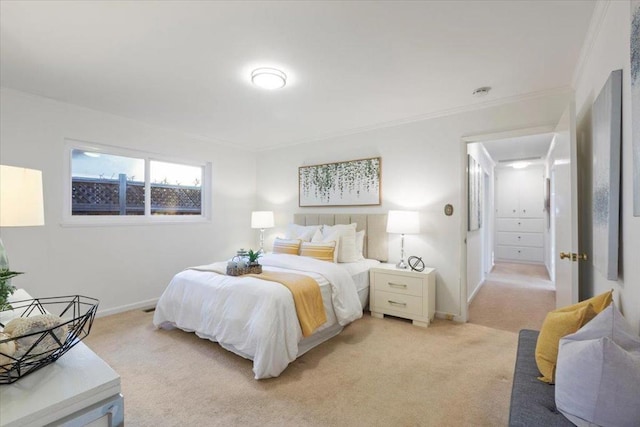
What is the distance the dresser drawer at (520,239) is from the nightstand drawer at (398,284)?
5506 millimetres

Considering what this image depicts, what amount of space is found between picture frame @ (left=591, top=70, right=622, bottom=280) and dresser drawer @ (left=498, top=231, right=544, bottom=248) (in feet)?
20.7

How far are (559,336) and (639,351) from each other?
1.08 feet

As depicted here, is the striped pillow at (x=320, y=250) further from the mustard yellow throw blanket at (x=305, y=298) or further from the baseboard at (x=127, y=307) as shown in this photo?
the baseboard at (x=127, y=307)

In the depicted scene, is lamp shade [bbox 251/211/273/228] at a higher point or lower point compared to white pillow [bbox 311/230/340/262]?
higher

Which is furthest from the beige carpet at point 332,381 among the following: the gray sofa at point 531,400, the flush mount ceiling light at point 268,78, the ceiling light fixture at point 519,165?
the ceiling light fixture at point 519,165

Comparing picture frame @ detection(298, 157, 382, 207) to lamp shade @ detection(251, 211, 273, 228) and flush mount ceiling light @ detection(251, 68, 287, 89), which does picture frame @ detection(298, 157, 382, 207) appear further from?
flush mount ceiling light @ detection(251, 68, 287, 89)

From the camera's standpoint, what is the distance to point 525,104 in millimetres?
3043

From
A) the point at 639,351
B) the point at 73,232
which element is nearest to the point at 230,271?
the point at 73,232

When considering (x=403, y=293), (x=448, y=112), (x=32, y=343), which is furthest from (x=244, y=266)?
(x=448, y=112)

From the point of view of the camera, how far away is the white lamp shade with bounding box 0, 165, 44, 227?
46.6 inches

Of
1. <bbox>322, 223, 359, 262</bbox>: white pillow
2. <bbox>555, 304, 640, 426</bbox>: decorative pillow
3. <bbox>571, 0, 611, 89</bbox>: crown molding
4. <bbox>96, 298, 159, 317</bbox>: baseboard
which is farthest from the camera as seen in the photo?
<bbox>322, 223, 359, 262</bbox>: white pillow

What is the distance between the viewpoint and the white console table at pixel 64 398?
0.65m

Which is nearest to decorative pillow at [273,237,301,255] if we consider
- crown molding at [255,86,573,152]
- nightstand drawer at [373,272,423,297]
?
nightstand drawer at [373,272,423,297]

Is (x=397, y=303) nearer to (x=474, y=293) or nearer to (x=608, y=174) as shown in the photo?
(x=474, y=293)
